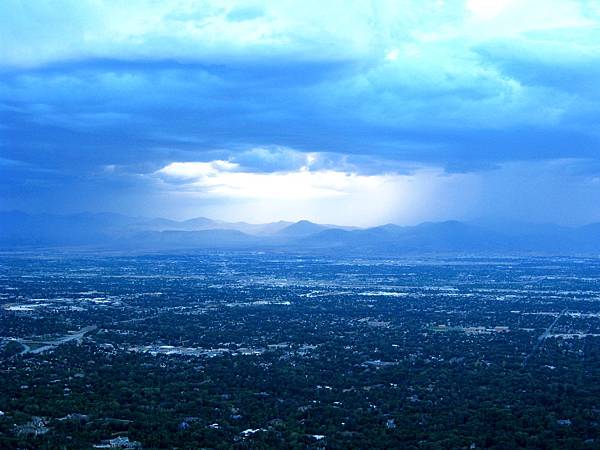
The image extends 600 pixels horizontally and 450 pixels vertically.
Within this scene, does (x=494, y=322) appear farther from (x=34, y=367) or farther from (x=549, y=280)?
(x=549, y=280)

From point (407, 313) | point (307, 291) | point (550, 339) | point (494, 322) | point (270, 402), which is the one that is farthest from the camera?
point (307, 291)

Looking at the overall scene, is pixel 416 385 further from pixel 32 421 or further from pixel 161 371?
pixel 32 421

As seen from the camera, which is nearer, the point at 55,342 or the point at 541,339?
the point at 55,342

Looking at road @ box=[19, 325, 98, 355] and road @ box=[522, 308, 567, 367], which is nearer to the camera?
road @ box=[522, 308, 567, 367]

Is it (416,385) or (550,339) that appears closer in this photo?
(416,385)

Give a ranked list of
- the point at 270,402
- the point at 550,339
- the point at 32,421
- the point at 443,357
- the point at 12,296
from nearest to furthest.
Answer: the point at 32,421 < the point at 270,402 < the point at 443,357 < the point at 550,339 < the point at 12,296

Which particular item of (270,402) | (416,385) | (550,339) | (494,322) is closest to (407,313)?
(494,322)

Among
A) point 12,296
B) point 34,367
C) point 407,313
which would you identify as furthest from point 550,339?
point 12,296

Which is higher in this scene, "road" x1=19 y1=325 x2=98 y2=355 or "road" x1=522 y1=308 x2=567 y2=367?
"road" x1=19 y1=325 x2=98 y2=355

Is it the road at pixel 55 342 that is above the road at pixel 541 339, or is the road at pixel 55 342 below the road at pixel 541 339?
above

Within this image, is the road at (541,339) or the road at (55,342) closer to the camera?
the road at (541,339)
